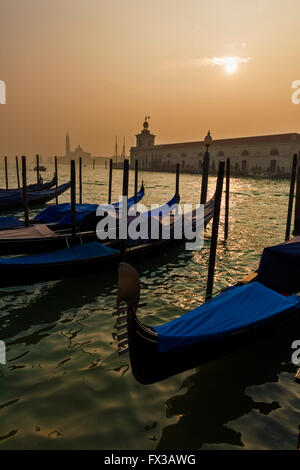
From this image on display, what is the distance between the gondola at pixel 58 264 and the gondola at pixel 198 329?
99.5 inches

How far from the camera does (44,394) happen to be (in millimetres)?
2980

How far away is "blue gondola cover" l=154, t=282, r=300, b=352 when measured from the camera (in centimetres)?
271

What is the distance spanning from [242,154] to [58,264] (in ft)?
152

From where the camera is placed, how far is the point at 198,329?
2.88 meters

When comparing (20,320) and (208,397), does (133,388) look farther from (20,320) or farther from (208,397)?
(20,320)

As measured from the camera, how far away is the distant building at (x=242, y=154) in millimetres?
41644

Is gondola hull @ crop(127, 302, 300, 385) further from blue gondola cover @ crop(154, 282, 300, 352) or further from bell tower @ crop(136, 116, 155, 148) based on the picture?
bell tower @ crop(136, 116, 155, 148)

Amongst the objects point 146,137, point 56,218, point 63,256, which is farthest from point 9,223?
point 146,137

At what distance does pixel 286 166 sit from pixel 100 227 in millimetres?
40517

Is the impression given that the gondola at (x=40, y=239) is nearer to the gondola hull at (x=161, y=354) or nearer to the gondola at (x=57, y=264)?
the gondola at (x=57, y=264)
